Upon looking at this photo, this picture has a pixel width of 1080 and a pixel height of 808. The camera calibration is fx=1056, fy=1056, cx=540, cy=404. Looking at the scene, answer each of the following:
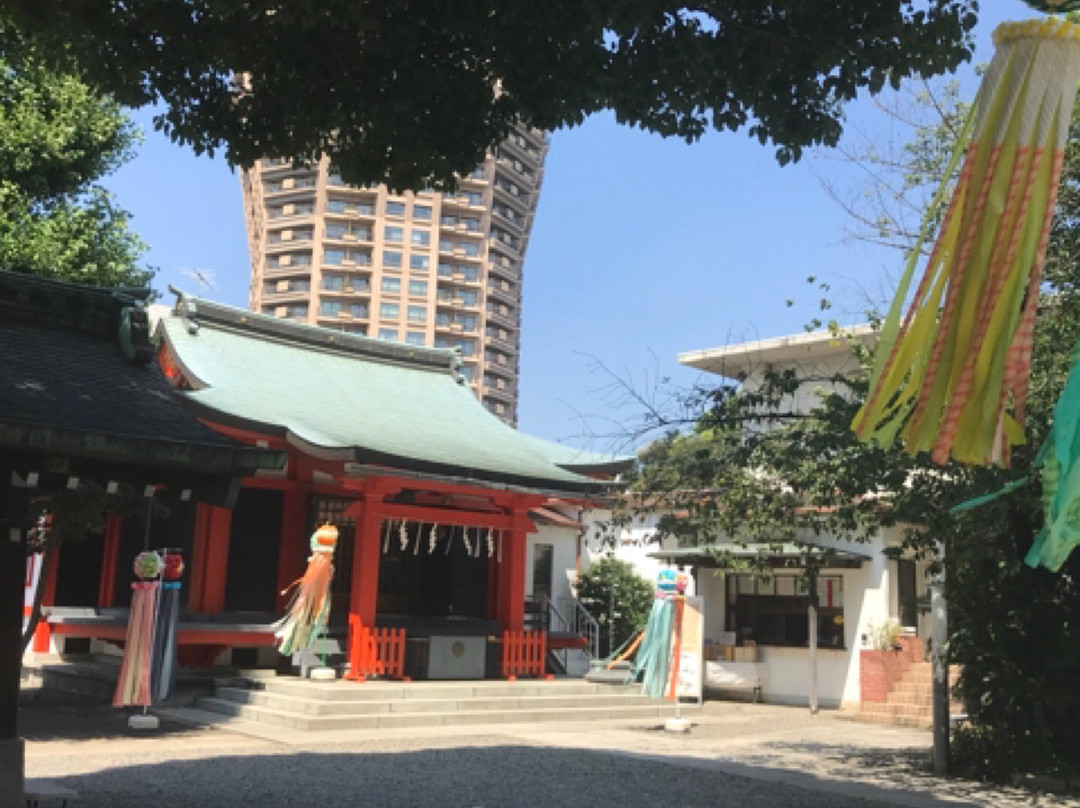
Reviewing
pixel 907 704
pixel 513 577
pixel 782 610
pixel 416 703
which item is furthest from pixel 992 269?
pixel 782 610

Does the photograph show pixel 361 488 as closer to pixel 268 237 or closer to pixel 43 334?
pixel 43 334

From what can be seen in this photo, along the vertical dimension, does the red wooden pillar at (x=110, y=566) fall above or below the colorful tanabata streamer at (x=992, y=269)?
Answer: below

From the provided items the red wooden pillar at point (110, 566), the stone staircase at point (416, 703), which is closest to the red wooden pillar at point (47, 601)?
the red wooden pillar at point (110, 566)

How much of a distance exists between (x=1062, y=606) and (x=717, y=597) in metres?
9.89

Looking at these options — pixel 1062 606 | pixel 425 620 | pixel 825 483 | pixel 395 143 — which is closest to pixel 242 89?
pixel 395 143

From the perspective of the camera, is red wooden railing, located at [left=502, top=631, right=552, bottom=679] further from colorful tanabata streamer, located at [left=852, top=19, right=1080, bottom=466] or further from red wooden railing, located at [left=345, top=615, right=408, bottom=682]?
colorful tanabata streamer, located at [left=852, top=19, right=1080, bottom=466]

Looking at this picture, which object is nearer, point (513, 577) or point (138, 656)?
point (138, 656)

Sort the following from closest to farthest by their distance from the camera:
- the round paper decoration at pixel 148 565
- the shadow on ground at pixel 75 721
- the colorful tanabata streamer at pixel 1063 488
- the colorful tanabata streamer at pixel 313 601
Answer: the colorful tanabata streamer at pixel 1063 488 < the shadow on ground at pixel 75 721 < the round paper decoration at pixel 148 565 < the colorful tanabata streamer at pixel 313 601

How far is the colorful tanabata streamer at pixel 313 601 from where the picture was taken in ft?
46.9

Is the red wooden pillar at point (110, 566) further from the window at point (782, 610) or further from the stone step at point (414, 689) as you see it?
the window at point (782, 610)

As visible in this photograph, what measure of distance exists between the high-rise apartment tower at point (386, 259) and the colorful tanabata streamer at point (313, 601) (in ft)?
196

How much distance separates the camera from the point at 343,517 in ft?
55.5

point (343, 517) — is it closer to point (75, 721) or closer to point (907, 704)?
point (75, 721)

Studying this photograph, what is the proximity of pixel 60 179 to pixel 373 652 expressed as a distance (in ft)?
24.7
